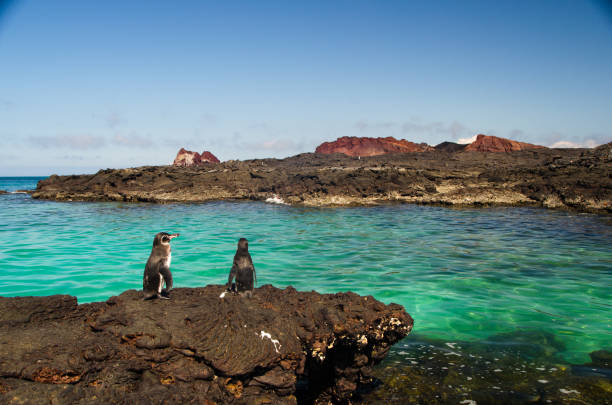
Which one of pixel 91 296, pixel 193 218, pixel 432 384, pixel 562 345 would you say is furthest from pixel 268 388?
pixel 193 218

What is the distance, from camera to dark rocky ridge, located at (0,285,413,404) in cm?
338

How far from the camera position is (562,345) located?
6.24 m

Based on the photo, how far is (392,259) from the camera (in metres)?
11.6

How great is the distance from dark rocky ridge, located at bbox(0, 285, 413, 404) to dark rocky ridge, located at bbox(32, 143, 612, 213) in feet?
59.4

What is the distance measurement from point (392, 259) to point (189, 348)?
28.5 feet

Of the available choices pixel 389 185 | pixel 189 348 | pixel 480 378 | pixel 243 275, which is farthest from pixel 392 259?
pixel 389 185

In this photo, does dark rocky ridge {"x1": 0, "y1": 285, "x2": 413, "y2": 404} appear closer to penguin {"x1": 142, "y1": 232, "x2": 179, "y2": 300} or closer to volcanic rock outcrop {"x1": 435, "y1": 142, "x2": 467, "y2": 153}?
penguin {"x1": 142, "y1": 232, "x2": 179, "y2": 300}

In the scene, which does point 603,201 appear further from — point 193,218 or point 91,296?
point 91,296

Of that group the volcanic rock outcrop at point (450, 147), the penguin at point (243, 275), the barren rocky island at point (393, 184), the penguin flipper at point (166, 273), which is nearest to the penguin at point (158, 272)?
the penguin flipper at point (166, 273)

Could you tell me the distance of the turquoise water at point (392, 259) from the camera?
7738 mm

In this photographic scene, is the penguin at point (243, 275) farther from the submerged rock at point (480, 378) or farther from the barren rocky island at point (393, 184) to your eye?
the barren rocky island at point (393, 184)

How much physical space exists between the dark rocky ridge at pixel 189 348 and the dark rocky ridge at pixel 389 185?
1812cm

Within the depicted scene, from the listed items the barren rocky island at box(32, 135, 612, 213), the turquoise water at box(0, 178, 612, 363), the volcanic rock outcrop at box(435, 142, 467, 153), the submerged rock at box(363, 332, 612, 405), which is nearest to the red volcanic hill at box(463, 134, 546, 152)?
the volcanic rock outcrop at box(435, 142, 467, 153)

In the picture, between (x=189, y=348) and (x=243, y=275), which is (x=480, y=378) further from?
(x=189, y=348)
